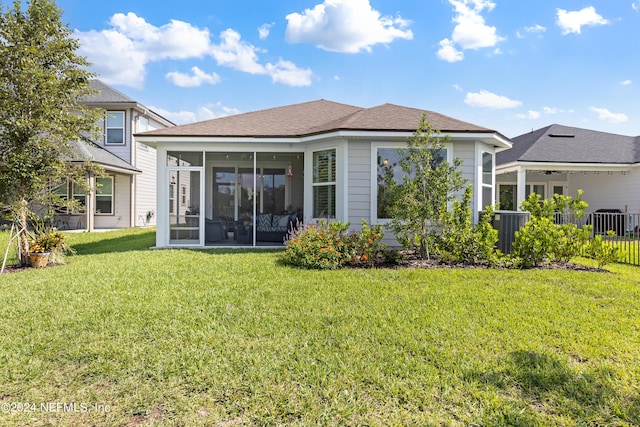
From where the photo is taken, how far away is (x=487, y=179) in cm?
992

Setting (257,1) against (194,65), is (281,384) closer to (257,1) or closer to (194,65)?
(257,1)

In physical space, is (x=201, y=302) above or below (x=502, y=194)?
below

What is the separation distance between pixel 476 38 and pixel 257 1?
7.03 m

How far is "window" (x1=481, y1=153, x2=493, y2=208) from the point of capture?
9.67 m

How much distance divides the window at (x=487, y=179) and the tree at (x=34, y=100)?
10352mm

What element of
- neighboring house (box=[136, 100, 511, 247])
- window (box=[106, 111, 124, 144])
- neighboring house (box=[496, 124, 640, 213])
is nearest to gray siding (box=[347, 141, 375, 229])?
neighboring house (box=[136, 100, 511, 247])

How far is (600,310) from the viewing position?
4.52 m

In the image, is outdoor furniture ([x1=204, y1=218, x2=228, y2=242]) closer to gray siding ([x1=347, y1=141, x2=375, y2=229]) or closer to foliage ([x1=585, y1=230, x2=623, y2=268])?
gray siding ([x1=347, y1=141, x2=375, y2=229])

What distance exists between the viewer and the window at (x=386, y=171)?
9.08 metres

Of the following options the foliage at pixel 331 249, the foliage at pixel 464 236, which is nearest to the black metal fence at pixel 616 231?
the foliage at pixel 464 236

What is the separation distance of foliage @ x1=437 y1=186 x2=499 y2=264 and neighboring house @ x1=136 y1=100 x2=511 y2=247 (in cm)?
154

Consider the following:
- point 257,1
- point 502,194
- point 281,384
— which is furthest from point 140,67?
point 502,194

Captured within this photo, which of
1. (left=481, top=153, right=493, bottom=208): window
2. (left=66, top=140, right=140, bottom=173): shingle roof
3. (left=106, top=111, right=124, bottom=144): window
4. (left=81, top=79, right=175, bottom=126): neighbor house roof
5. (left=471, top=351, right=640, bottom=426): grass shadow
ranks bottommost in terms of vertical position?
(left=471, top=351, right=640, bottom=426): grass shadow

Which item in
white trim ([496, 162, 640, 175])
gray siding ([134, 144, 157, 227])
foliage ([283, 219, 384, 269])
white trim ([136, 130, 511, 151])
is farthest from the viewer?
gray siding ([134, 144, 157, 227])
